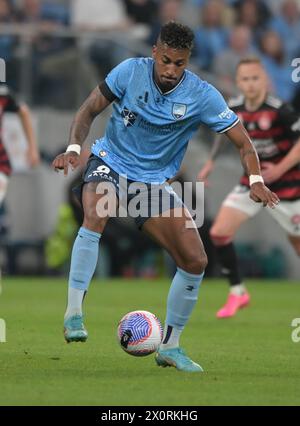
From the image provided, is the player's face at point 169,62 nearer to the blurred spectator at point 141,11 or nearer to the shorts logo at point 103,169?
the shorts logo at point 103,169

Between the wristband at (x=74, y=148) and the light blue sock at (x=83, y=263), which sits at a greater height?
the wristband at (x=74, y=148)

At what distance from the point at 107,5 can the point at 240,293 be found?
788cm

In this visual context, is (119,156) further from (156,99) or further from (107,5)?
(107,5)

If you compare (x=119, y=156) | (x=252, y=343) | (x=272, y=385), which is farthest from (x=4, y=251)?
(x=272, y=385)

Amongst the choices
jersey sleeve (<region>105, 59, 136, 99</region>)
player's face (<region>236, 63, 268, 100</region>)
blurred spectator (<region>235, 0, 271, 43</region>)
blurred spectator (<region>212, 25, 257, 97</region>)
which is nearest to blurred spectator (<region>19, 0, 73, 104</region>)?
blurred spectator (<region>212, 25, 257, 97</region>)

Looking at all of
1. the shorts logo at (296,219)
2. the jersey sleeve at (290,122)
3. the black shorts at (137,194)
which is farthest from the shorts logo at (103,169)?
the shorts logo at (296,219)

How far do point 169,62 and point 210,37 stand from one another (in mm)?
11633

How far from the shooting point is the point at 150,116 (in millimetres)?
8445

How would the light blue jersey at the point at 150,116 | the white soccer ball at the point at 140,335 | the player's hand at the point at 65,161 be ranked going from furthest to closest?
the light blue jersey at the point at 150,116 < the white soccer ball at the point at 140,335 < the player's hand at the point at 65,161

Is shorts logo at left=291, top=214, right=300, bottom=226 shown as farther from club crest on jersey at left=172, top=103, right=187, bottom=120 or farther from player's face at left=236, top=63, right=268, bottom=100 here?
club crest on jersey at left=172, top=103, right=187, bottom=120

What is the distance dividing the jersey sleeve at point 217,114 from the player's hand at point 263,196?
1.76 feet

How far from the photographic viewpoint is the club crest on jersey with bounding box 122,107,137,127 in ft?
27.8

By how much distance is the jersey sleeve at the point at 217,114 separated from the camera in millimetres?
8367

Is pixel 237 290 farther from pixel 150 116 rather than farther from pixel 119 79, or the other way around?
pixel 119 79
